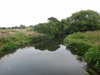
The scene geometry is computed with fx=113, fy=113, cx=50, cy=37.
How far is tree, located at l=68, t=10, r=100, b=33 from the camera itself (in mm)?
38344

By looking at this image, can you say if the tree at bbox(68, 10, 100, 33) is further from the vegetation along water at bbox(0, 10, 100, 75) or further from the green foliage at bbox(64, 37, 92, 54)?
the green foliage at bbox(64, 37, 92, 54)

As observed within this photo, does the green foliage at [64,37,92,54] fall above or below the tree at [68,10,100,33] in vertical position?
below

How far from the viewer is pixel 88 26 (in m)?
40.4

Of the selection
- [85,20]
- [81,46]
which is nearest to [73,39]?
[81,46]

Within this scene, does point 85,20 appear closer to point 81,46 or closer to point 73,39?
point 73,39

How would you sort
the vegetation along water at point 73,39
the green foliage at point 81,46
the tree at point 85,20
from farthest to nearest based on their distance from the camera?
the tree at point 85,20 → the green foliage at point 81,46 → the vegetation along water at point 73,39

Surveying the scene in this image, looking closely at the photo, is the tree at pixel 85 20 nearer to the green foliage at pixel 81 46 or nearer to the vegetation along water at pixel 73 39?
the vegetation along water at pixel 73 39

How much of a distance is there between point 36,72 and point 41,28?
39.9 m

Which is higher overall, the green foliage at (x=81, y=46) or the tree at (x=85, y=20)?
the tree at (x=85, y=20)

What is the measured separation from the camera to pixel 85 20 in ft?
130

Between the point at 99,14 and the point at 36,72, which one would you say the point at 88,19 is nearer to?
the point at 99,14

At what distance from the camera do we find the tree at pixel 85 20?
3834cm

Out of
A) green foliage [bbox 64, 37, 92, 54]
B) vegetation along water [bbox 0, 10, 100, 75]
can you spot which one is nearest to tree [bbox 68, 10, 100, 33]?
vegetation along water [bbox 0, 10, 100, 75]

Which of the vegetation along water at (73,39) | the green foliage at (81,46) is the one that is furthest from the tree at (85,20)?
the green foliage at (81,46)
